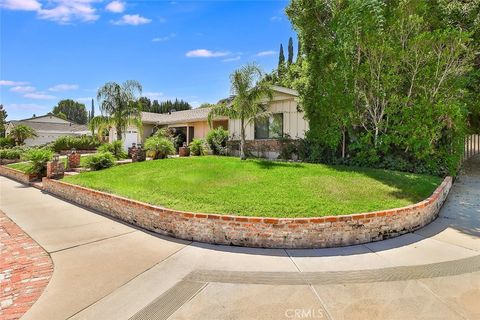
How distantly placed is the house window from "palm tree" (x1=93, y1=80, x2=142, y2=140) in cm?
822

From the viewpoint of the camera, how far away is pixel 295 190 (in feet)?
23.6

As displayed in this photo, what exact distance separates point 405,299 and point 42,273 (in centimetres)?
496

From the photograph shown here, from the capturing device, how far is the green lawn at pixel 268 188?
19.5ft

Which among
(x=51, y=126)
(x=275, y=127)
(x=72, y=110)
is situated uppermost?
(x=72, y=110)

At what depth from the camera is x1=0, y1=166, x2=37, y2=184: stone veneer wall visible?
12889 millimetres

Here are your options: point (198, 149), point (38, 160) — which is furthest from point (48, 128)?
point (198, 149)

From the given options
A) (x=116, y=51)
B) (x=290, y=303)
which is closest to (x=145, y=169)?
(x=116, y=51)

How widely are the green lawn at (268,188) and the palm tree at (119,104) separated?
810 cm

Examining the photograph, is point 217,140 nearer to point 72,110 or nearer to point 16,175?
point 16,175

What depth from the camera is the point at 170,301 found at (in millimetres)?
3355

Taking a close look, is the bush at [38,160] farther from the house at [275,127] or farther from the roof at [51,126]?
the roof at [51,126]

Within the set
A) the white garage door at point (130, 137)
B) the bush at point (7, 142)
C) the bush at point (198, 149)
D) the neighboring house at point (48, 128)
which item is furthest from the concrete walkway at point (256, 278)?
the neighboring house at point (48, 128)

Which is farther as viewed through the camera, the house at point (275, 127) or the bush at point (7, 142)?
the bush at point (7, 142)

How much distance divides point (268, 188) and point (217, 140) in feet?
32.8
